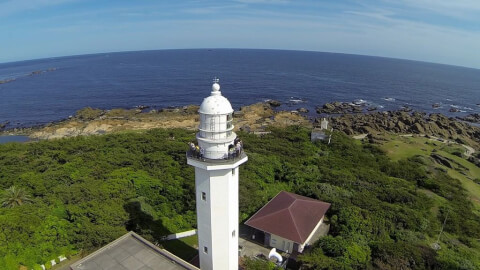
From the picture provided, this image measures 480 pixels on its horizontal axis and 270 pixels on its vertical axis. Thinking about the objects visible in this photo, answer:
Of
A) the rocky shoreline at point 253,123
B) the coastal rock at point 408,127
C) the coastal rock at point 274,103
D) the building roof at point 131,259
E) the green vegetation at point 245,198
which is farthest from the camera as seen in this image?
the coastal rock at point 274,103

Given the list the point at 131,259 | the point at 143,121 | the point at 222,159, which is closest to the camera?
the point at 222,159

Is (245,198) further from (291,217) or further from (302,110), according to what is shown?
(302,110)

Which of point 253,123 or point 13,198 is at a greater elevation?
point 13,198

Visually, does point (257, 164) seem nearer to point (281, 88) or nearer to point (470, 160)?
point (470, 160)

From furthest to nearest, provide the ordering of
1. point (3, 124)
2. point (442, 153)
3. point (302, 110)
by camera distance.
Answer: point (302, 110) < point (3, 124) < point (442, 153)

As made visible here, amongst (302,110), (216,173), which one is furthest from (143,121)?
(216,173)

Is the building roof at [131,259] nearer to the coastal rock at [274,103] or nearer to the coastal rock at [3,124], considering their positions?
the coastal rock at [3,124]

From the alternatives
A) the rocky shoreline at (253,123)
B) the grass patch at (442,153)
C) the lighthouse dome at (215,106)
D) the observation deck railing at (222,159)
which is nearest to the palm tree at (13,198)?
the observation deck railing at (222,159)
